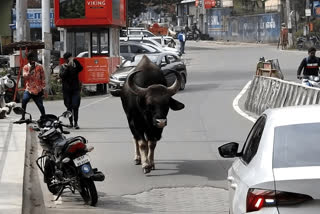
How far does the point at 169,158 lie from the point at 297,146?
8.07 m

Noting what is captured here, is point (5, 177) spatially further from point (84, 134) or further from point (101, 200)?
point (84, 134)

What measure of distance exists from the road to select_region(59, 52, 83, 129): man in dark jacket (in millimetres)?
592

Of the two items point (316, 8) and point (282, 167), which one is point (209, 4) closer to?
point (316, 8)

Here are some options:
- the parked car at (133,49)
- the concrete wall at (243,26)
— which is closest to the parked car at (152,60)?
the parked car at (133,49)

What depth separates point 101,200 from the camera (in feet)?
34.9

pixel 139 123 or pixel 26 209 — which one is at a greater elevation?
pixel 139 123

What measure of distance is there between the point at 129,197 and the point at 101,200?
0.42 metres

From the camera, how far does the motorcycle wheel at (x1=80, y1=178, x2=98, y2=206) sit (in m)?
9.98

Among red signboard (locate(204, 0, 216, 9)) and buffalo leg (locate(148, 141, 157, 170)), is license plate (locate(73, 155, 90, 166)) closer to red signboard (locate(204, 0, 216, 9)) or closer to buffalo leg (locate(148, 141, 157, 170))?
buffalo leg (locate(148, 141, 157, 170))

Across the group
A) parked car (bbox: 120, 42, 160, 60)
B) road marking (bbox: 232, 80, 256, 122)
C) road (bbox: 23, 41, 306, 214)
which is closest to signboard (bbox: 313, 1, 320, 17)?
parked car (bbox: 120, 42, 160, 60)

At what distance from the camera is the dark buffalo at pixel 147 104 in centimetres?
1216

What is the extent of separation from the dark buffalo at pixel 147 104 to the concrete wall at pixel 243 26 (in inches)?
2399

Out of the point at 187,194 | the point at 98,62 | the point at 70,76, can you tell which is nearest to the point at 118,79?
the point at 98,62

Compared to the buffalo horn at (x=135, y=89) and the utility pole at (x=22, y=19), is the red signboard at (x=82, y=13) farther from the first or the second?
the buffalo horn at (x=135, y=89)
